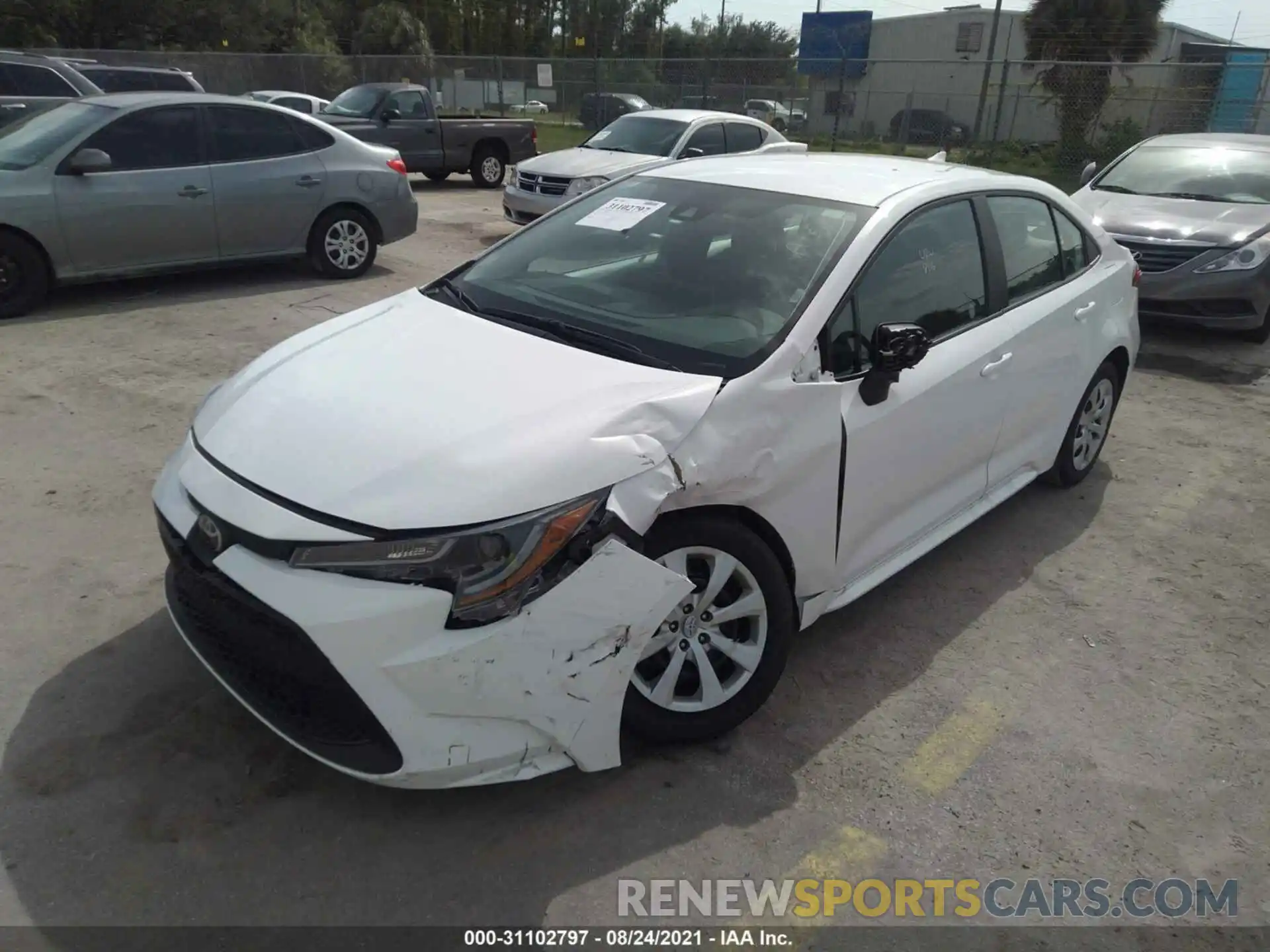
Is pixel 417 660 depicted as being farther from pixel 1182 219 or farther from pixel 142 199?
pixel 1182 219

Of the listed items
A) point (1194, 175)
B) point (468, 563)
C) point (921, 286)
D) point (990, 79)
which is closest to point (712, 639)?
point (468, 563)

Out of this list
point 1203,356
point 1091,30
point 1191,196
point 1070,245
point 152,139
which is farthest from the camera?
point 1091,30

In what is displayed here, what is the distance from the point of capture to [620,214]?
3.96m

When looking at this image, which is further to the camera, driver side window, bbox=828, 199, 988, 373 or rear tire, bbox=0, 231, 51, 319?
rear tire, bbox=0, 231, 51, 319

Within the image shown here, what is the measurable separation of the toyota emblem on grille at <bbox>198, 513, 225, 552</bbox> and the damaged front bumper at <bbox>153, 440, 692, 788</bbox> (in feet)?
0.08

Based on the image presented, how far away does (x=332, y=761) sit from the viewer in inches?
98.1

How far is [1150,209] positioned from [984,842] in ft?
24.8

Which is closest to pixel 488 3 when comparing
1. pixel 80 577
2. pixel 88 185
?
pixel 88 185

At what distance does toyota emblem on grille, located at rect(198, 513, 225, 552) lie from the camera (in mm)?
2629

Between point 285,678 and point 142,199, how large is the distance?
644 centimetres

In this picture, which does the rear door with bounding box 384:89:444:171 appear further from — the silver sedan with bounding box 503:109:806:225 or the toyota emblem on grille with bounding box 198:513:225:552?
the toyota emblem on grille with bounding box 198:513:225:552

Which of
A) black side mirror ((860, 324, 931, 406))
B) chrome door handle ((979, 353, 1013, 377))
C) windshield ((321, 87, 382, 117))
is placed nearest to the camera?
black side mirror ((860, 324, 931, 406))

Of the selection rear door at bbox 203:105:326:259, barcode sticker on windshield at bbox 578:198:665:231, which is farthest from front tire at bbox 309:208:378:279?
barcode sticker on windshield at bbox 578:198:665:231

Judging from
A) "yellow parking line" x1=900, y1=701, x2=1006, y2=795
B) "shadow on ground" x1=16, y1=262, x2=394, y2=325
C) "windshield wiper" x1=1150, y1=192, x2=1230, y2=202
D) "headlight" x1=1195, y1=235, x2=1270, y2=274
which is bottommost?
"shadow on ground" x1=16, y1=262, x2=394, y2=325
